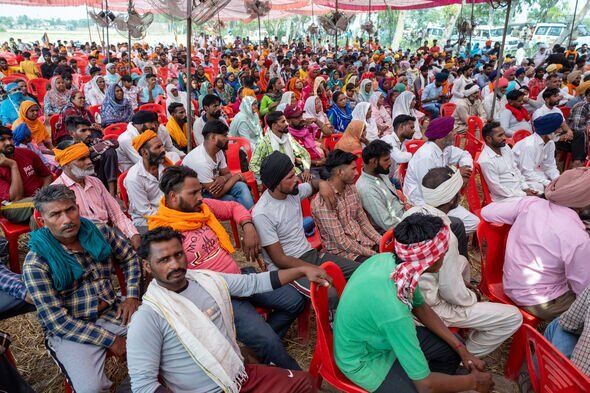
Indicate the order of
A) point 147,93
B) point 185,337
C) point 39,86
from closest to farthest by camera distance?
point 185,337 → point 147,93 → point 39,86

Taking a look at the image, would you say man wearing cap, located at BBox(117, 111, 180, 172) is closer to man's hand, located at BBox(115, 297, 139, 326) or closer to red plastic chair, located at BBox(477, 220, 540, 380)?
man's hand, located at BBox(115, 297, 139, 326)

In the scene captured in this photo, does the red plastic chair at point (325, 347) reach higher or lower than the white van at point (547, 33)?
lower

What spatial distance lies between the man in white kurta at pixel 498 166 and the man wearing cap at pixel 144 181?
118 inches

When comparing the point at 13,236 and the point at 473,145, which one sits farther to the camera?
the point at 473,145

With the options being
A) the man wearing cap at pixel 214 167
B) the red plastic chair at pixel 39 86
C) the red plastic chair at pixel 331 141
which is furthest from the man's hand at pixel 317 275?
the red plastic chair at pixel 39 86

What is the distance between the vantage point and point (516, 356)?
2604 millimetres

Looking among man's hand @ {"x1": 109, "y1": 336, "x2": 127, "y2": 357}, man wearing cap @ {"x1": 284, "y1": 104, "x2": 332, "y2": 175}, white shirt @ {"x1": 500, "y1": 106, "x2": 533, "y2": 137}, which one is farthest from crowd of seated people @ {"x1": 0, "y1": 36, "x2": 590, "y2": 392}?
white shirt @ {"x1": 500, "y1": 106, "x2": 533, "y2": 137}

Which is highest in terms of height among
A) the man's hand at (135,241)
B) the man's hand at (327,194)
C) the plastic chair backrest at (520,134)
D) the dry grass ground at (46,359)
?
the plastic chair backrest at (520,134)

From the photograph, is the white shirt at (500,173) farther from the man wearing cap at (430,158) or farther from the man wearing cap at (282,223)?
the man wearing cap at (282,223)

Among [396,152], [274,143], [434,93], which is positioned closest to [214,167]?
[274,143]

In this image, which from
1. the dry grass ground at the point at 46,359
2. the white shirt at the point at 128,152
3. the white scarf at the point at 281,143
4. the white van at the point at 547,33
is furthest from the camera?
the white van at the point at 547,33

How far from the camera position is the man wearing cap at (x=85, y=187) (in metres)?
3.09

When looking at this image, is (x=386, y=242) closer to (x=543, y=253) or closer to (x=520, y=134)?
(x=543, y=253)

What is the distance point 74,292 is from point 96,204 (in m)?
1.10
